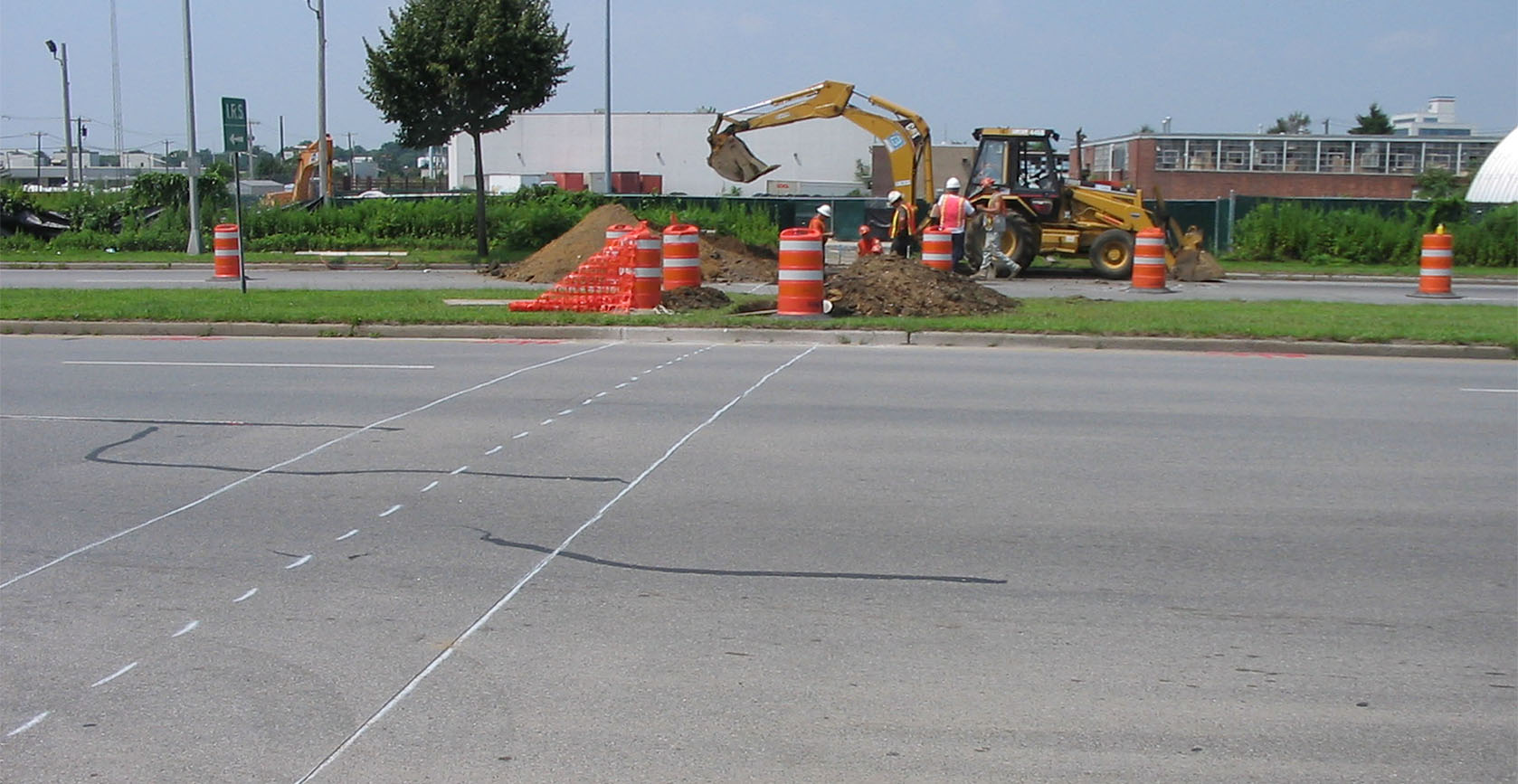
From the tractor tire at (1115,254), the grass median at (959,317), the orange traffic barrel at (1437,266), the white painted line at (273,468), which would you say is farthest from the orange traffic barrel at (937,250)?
the white painted line at (273,468)

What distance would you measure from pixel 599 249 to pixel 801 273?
10.8m

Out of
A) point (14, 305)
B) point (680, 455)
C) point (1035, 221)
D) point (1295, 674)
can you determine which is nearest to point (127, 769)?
point (1295, 674)

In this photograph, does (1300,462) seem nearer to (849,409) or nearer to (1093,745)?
(849,409)

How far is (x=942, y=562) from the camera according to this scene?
273 inches

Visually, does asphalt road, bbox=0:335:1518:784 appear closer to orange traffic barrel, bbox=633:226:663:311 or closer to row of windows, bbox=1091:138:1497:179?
orange traffic barrel, bbox=633:226:663:311

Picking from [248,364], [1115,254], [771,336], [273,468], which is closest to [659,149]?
[1115,254]

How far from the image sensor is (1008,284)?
88.3 feet

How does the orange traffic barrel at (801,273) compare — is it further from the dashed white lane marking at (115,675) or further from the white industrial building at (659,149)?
the white industrial building at (659,149)

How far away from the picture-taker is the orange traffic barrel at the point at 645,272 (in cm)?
1856

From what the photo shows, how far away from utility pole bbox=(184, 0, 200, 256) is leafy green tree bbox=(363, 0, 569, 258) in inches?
223

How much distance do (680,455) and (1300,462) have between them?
13.7ft

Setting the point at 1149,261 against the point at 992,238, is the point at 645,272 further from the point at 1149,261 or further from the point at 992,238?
the point at 992,238

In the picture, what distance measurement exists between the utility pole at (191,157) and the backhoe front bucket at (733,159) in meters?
13.2

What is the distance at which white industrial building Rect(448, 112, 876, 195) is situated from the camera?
8725 centimetres
